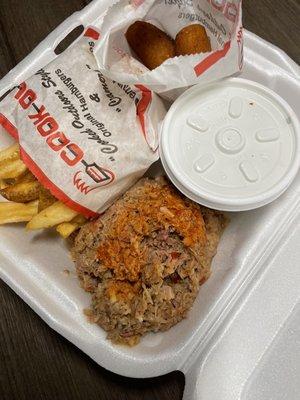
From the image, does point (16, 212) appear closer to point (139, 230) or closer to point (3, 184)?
point (3, 184)

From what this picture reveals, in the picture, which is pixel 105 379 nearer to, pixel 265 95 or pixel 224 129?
pixel 224 129

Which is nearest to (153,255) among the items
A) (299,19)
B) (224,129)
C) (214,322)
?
(214,322)

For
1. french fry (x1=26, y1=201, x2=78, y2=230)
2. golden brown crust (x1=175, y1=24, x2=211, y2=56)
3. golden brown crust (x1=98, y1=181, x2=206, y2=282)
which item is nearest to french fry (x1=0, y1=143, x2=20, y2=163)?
french fry (x1=26, y1=201, x2=78, y2=230)

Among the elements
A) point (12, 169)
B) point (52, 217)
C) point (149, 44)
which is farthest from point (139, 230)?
point (149, 44)

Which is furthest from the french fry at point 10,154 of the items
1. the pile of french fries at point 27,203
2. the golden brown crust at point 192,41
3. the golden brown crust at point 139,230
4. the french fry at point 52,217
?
the golden brown crust at point 192,41

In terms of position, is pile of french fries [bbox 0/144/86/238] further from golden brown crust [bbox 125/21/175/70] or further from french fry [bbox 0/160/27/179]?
golden brown crust [bbox 125/21/175/70]
